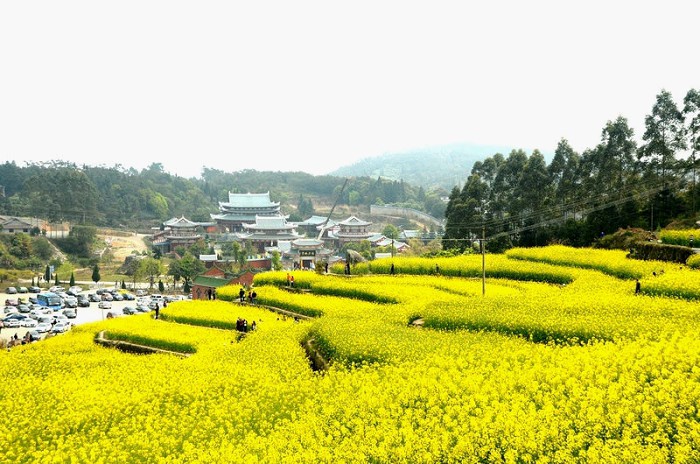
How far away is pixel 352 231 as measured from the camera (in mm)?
103375

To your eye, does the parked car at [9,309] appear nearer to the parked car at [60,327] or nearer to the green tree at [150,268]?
the parked car at [60,327]

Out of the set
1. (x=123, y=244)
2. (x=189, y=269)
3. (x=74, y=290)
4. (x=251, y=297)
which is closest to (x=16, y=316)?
(x=74, y=290)

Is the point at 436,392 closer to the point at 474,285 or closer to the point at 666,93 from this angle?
the point at 474,285

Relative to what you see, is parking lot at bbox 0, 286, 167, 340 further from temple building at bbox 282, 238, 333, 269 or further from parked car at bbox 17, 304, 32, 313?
temple building at bbox 282, 238, 333, 269

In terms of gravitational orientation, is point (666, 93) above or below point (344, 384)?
above

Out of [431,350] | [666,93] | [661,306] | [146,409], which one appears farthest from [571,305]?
[666,93]

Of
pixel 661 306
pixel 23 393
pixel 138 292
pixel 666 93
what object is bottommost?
pixel 138 292

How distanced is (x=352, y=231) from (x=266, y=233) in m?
14.1

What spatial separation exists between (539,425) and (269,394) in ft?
19.3

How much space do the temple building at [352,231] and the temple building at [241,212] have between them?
62.9ft

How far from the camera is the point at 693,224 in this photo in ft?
111

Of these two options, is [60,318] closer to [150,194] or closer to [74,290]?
[74,290]

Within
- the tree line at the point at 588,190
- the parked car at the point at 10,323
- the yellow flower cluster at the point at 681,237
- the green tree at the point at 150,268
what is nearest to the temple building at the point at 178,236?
the green tree at the point at 150,268

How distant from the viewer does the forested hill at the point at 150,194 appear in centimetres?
10662
